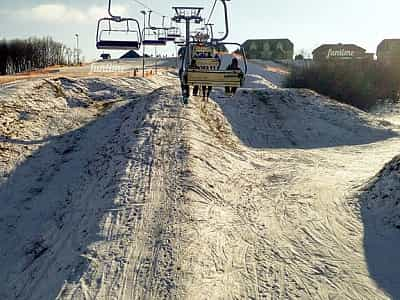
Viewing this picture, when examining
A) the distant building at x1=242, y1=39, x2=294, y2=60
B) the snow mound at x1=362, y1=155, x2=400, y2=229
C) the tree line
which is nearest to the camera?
the snow mound at x1=362, y1=155, x2=400, y2=229

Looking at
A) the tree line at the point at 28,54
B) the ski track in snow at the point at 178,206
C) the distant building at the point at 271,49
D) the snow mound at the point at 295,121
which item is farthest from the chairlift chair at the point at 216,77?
the distant building at the point at 271,49

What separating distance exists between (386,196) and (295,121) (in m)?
14.9

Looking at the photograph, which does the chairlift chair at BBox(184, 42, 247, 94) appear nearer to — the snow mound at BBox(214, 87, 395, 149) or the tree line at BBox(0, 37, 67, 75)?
the snow mound at BBox(214, 87, 395, 149)

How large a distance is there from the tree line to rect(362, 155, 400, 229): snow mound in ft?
227

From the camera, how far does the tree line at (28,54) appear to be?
70.2 meters

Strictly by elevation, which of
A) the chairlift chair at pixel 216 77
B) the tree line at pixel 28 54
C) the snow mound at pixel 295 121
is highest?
the tree line at pixel 28 54

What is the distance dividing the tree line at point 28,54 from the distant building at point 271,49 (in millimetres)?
43604

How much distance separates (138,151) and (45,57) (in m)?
74.5

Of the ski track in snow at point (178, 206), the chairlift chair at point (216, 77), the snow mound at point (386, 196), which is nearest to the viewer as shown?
the ski track in snow at point (178, 206)

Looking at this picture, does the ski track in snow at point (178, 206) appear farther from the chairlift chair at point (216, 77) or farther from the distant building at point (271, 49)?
the distant building at point (271, 49)

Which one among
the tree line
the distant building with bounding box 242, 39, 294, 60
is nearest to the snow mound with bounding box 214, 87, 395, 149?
the tree line

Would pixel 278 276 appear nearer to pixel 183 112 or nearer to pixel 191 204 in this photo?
pixel 191 204

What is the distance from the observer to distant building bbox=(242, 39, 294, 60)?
3760 inches

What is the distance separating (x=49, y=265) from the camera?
962 cm
